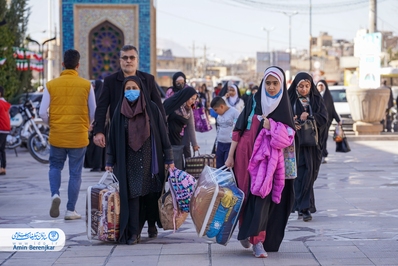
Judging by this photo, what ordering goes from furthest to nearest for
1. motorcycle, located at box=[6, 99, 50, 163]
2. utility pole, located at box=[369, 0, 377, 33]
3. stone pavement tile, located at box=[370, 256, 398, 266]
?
utility pole, located at box=[369, 0, 377, 33]
motorcycle, located at box=[6, 99, 50, 163]
stone pavement tile, located at box=[370, 256, 398, 266]

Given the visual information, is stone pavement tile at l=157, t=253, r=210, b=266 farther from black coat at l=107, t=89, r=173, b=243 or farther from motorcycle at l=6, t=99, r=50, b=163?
motorcycle at l=6, t=99, r=50, b=163

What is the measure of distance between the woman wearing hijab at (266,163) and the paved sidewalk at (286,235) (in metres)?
0.22

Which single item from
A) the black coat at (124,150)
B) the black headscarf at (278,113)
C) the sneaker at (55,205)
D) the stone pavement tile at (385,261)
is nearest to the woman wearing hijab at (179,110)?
the sneaker at (55,205)

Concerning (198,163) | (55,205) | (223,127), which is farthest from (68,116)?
(223,127)

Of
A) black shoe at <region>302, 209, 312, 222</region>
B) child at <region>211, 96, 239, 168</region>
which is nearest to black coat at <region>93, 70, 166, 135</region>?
black shoe at <region>302, 209, 312, 222</region>

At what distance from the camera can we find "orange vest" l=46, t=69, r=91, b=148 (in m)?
8.59

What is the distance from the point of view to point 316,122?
8.89 meters

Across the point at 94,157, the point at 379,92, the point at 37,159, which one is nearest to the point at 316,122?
the point at 94,157

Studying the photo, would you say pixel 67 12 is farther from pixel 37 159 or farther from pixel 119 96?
pixel 119 96

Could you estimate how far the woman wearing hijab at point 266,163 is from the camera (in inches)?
262

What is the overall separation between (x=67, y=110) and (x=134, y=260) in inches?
97.6

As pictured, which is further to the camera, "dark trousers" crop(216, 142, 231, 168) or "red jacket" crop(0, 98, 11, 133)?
"red jacket" crop(0, 98, 11, 133)

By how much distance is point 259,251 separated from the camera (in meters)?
6.71

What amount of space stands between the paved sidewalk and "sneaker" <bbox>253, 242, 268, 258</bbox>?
0.14ft
